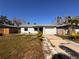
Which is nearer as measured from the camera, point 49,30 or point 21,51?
point 21,51

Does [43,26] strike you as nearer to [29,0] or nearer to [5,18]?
[29,0]

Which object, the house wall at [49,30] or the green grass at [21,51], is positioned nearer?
the green grass at [21,51]

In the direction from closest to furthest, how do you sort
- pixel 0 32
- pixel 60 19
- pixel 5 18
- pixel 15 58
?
pixel 15 58, pixel 0 32, pixel 5 18, pixel 60 19

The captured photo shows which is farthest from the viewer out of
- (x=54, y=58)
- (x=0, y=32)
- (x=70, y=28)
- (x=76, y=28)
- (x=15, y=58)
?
(x=76, y=28)

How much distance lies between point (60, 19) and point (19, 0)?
48.3 meters

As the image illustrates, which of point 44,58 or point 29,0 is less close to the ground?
point 29,0

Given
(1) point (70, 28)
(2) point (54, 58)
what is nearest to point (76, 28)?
(1) point (70, 28)

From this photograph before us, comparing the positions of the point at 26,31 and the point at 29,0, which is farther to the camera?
the point at 26,31

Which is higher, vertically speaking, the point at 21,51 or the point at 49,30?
the point at 49,30

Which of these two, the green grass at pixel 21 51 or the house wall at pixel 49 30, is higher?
the house wall at pixel 49 30

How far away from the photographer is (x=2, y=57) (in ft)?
23.9

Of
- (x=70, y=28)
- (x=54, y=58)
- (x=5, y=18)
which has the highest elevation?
(x=5, y=18)

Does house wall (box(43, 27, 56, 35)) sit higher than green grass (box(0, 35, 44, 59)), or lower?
higher

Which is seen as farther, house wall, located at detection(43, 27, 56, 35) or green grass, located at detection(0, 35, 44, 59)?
house wall, located at detection(43, 27, 56, 35)
